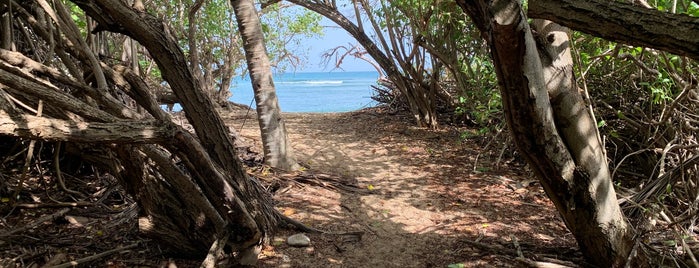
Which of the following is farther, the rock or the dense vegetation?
the rock

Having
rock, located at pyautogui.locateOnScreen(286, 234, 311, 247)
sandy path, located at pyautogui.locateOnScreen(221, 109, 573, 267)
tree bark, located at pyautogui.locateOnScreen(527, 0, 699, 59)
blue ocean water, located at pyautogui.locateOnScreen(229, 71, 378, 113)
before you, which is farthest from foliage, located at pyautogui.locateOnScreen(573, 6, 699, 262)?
blue ocean water, located at pyautogui.locateOnScreen(229, 71, 378, 113)

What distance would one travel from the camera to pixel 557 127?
2562 mm

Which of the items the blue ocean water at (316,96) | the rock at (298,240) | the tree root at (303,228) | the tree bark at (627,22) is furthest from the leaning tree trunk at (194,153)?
the blue ocean water at (316,96)

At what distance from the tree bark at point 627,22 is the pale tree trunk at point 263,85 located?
3.66 metres

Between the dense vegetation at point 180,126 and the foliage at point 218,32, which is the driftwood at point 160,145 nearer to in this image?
the dense vegetation at point 180,126

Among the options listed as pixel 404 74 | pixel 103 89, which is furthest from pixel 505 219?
pixel 404 74

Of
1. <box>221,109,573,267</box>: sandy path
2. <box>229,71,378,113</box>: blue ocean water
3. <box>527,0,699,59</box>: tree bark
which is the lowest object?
<box>221,109,573,267</box>: sandy path

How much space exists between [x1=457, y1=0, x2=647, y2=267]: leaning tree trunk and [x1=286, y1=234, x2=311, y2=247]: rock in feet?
5.40

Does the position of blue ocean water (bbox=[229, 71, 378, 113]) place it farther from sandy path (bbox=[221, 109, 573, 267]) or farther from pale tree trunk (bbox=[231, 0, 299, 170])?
pale tree trunk (bbox=[231, 0, 299, 170])

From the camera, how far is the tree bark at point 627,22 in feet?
4.82

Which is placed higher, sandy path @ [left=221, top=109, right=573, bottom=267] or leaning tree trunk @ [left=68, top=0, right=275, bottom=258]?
leaning tree trunk @ [left=68, top=0, right=275, bottom=258]

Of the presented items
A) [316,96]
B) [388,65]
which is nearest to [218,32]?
[388,65]

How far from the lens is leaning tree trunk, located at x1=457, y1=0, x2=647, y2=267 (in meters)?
2.16

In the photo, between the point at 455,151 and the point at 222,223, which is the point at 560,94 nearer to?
the point at 222,223
